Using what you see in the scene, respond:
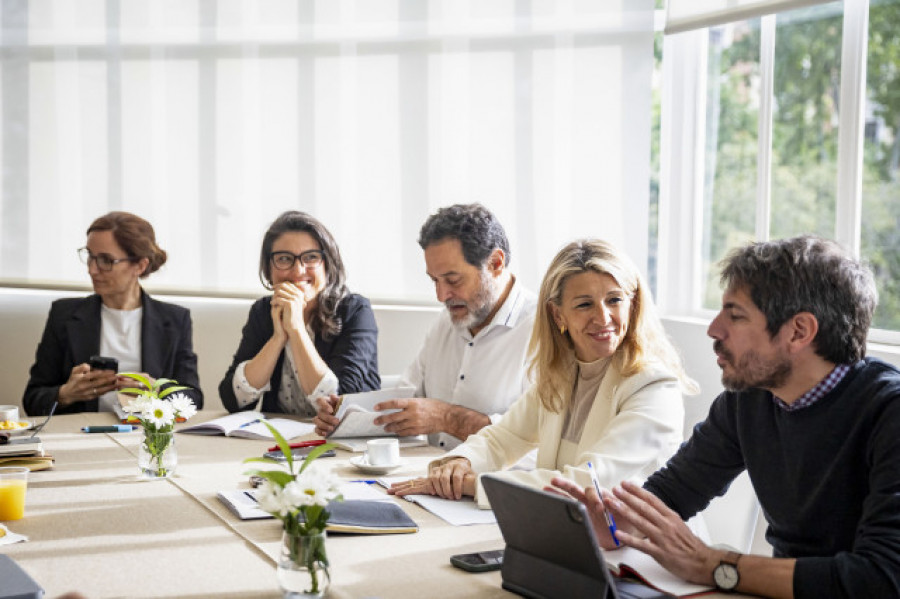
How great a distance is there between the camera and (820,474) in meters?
1.85

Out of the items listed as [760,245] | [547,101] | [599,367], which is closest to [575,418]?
[599,367]

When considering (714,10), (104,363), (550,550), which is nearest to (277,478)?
(550,550)

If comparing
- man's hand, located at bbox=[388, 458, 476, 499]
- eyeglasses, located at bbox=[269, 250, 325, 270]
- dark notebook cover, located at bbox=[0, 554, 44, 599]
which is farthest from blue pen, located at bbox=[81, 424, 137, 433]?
dark notebook cover, located at bbox=[0, 554, 44, 599]

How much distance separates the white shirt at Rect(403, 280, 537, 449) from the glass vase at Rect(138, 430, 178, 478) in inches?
40.0

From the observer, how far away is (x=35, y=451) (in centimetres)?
265

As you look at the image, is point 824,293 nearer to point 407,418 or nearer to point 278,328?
point 407,418

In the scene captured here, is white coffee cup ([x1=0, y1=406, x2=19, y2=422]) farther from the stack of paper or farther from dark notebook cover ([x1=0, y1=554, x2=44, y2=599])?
dark notebook cover ([x1=0, y1=554, x2=44, y2=599])

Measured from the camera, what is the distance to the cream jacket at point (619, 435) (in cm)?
221

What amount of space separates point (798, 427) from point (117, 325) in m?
2.82

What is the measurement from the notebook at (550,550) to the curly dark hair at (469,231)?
1612 millimetres

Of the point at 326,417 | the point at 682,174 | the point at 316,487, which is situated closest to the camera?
the point at 316,487

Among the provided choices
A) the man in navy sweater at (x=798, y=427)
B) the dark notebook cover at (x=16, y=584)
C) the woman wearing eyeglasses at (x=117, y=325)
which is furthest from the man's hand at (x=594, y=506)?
the woman wearing eyeglasses at (x=117, y=325)

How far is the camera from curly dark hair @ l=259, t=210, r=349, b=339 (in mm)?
3658

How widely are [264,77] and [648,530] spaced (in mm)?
3686
